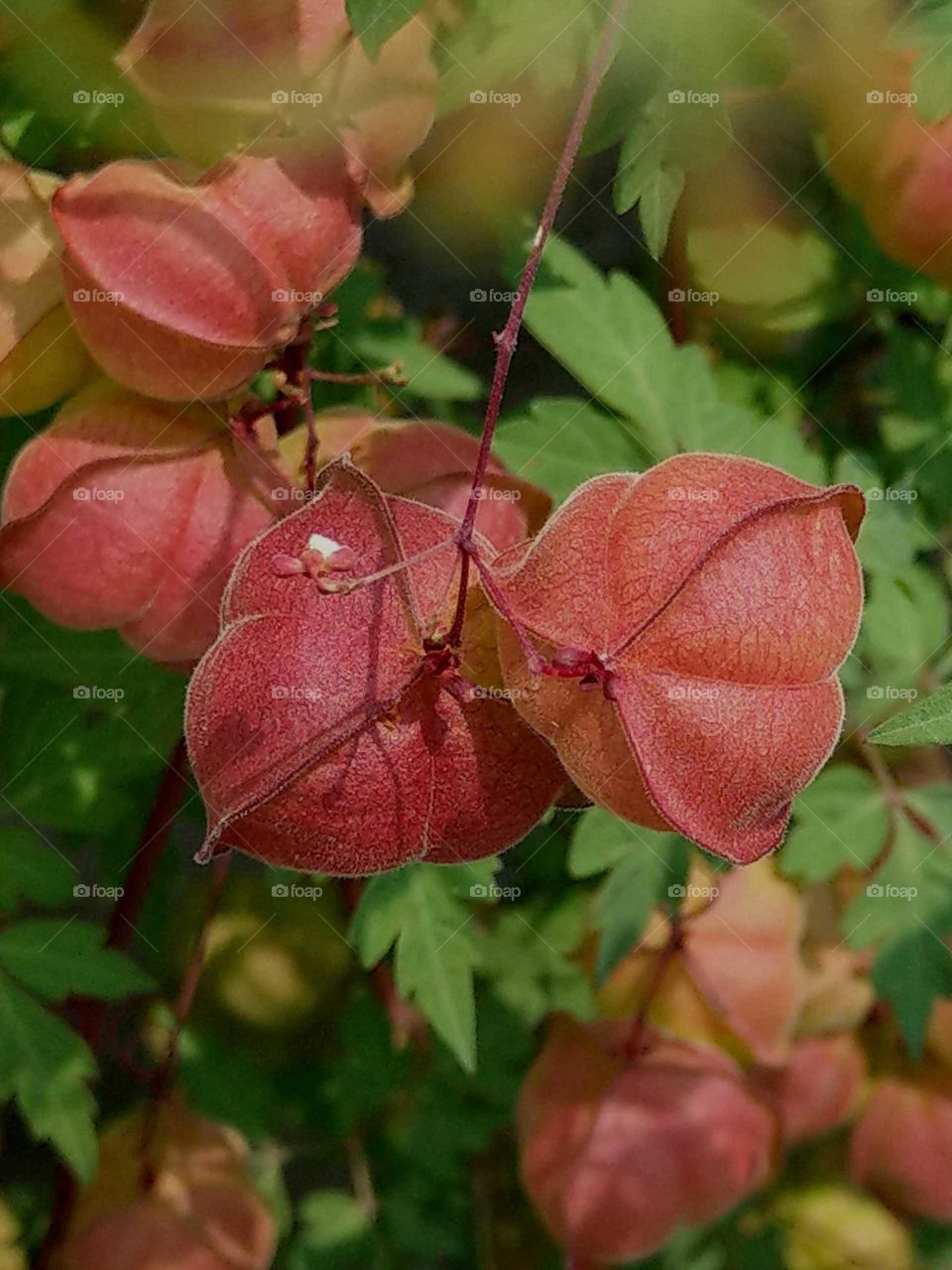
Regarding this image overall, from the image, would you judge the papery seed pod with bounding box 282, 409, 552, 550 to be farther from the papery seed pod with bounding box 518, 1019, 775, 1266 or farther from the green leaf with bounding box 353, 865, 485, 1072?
the papery seed pod with bounding box 518, 1019, 775, 1266

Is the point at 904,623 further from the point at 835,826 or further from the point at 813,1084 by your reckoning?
the point at 813,1084

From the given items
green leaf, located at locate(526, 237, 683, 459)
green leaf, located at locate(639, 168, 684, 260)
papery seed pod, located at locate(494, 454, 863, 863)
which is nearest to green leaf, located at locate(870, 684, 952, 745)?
papery seed pod, located at locate(494, 454, 863, 863)

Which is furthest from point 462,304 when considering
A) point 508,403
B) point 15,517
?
point 15,517

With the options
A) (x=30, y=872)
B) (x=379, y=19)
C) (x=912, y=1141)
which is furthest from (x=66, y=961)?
(x=912, y=1141)

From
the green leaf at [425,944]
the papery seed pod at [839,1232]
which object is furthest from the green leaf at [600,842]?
the papery seed pod at [839,1232]

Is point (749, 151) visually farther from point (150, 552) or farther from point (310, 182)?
point (150, 552)
